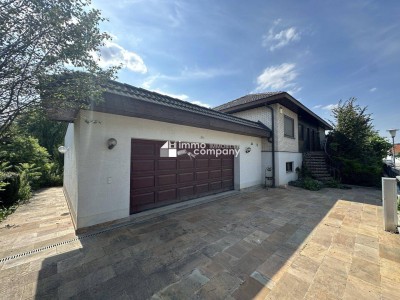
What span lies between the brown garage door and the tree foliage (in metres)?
8.52

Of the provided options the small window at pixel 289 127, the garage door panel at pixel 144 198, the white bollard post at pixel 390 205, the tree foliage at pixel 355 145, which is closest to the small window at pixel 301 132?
the tree foliage at pixel 355 145

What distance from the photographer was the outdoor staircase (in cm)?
1037

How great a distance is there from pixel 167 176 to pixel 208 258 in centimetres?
319

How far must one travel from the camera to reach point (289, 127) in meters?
10.5

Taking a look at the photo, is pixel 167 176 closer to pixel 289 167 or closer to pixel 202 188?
pixel 202 188

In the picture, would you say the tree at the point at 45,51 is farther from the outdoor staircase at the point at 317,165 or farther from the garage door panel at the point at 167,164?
the outdoor staircase at the point at 317,165

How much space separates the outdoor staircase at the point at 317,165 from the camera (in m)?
10.4

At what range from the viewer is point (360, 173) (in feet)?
32.3

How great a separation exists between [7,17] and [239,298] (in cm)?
440

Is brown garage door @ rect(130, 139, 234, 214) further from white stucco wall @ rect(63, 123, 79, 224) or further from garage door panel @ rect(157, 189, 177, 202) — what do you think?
white stucco wall @ rect(63, 123, 79, 224)

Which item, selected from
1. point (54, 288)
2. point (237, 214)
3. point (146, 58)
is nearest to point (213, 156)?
point (237, 214)

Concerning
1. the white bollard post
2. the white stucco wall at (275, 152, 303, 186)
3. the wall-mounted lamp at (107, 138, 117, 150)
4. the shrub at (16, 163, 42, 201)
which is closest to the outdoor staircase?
the white stucco wall at (275, 152, 303, 186)

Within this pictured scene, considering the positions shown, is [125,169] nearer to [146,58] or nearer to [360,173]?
[146,58]

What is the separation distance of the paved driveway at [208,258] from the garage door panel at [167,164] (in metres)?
1.51
